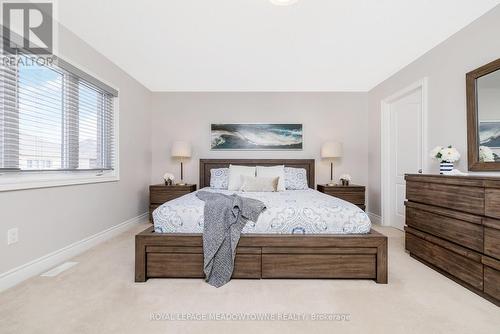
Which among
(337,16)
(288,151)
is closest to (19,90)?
(337,16)

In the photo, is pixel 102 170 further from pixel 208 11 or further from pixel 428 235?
pixel 428 235

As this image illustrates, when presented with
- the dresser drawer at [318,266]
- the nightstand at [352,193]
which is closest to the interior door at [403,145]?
the nightstand at [352,193]

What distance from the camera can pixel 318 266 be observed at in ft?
6.89

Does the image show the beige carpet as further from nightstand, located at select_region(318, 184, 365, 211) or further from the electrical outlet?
nightstand, located at select_region(318, 184, 365, 211)

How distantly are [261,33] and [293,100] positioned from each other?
204 centimetres

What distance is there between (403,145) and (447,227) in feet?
5.92

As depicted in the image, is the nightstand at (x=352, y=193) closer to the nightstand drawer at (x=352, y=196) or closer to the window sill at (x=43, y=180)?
the nightstand drawer at (x=352, y=196)

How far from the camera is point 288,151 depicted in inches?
178

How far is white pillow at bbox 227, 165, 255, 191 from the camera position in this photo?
12.0 ft

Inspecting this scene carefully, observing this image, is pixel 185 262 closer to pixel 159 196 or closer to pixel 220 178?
pixel 220 178

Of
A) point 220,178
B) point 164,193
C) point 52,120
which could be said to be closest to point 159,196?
point 164,193

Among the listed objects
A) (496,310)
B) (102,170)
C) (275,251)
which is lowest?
(496,310)

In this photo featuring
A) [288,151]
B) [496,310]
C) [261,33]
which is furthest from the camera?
[288,151]

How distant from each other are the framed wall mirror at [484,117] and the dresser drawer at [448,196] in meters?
0.39
